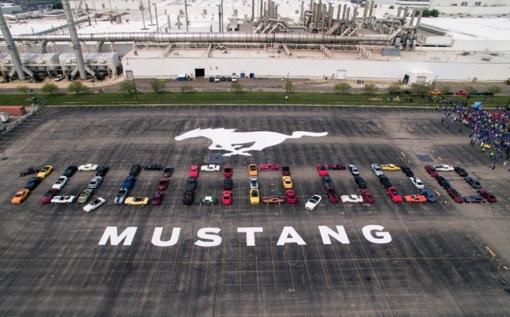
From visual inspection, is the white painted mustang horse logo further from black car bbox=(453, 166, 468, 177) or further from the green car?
black car bbox=(453, 166, 468, 177)

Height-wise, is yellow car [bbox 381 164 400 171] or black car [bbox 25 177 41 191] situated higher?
black car [bbox 25 177 41 191]

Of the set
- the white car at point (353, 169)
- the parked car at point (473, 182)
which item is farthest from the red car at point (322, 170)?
the parked car at point (473, 182)

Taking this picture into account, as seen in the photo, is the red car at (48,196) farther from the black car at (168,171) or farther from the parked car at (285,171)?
the parked car at (285,171)

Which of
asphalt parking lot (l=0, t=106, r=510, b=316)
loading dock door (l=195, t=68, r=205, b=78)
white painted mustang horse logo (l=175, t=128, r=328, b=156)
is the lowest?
asphalt parking lot (l=0, t=106, r=510, b=316)

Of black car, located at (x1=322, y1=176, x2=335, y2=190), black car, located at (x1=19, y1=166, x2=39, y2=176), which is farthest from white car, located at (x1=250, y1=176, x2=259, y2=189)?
black car, located at (x1=19, y1=166, x2=39, y2=176)

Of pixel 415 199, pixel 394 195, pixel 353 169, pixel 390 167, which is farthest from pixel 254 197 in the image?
pixel 390 167
